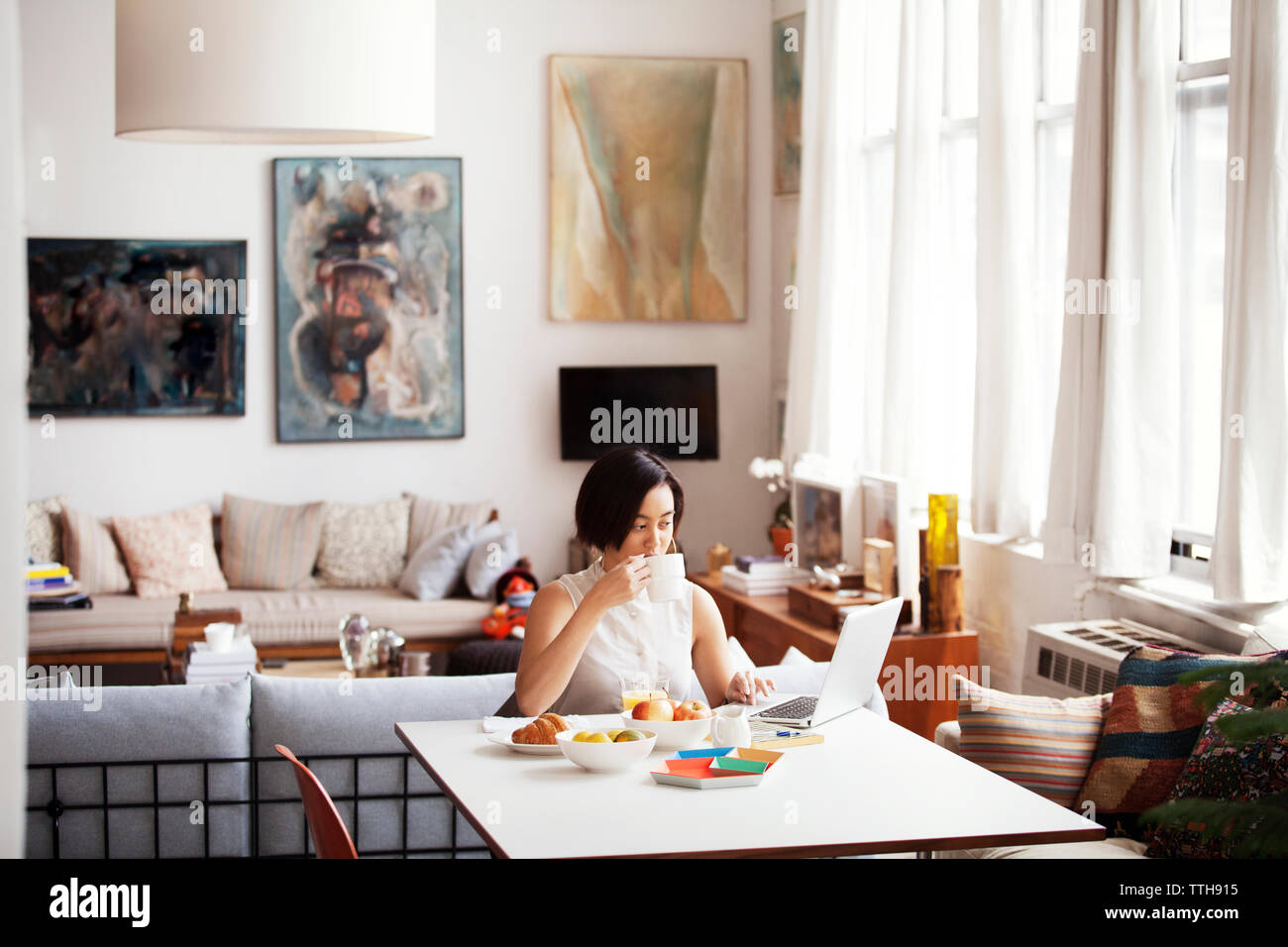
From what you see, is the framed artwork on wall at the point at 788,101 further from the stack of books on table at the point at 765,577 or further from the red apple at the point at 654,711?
the red apple at the point at 654,711

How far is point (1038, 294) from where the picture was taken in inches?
183

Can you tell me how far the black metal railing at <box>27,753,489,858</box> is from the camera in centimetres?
272

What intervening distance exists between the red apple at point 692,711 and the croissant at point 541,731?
0.21 metres

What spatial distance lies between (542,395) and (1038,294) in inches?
114

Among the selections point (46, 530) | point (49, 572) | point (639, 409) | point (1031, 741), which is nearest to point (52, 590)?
point (49, 572)

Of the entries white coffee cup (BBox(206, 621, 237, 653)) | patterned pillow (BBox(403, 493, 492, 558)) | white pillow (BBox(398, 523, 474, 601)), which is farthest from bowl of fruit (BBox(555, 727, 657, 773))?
patterned pillow (BBox(403, 493, 492, 558))

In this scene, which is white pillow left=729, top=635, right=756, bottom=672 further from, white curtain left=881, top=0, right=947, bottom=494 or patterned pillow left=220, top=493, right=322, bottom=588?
patterned pillow left=220, top=493, right=322, bottom=588

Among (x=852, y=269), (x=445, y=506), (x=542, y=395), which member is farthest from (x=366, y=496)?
Answer: (x=852, y=269)

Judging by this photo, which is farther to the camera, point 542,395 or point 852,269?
point 542,395

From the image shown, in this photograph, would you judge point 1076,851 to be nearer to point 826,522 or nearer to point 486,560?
point 826,522

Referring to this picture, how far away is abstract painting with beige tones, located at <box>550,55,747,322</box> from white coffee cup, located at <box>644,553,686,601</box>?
4.36 meters
